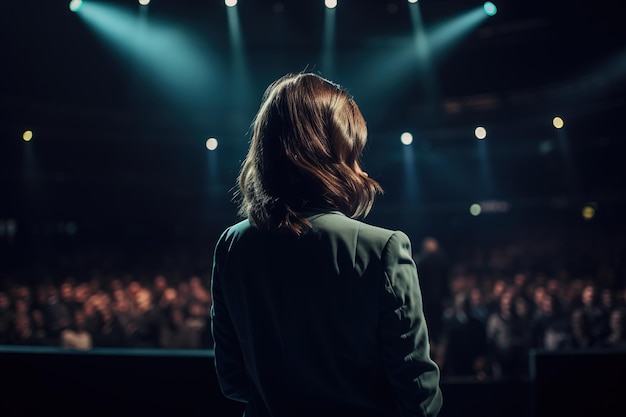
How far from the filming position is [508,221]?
572 inches

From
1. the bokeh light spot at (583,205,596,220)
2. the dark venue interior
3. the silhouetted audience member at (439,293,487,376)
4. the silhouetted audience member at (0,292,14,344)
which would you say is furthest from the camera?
the bokeh light spot at (583,205,596,220)

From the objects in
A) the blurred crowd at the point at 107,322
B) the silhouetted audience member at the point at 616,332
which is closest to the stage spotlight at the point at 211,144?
the blurred crowd at the point at 107,322

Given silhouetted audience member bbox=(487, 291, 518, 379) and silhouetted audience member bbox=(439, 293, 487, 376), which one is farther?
silhouetted audience member bbox=(487, 291, 518, 379)

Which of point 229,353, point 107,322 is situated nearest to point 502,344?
point 107,322

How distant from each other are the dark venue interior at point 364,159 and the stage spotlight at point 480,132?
80 mm

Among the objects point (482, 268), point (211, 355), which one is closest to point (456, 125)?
point (482, 268)

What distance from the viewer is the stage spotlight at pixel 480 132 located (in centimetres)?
1228

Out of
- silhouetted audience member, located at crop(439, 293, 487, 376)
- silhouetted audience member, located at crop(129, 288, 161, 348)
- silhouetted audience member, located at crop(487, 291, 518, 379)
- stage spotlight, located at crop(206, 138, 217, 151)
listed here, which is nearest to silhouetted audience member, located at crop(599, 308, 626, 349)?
silhouetted audience member, located at crop(487, 291, 518, 379)

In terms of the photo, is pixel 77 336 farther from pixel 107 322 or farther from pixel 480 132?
pixel 480 132

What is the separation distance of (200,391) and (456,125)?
437 inches

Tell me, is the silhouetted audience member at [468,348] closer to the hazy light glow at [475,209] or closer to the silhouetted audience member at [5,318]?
the silhouetted audience member at [5,318]

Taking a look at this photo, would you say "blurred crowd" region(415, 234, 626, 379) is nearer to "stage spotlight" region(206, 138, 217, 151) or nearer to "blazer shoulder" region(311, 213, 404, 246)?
"blazer shoulder" region(311, 213, 404, 246)

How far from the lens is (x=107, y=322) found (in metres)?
6.36

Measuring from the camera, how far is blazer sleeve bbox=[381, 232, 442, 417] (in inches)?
37.4
